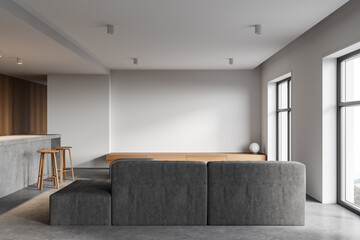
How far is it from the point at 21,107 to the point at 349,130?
8.75m

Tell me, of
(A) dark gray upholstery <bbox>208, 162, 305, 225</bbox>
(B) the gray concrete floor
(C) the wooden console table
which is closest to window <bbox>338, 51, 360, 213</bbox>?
(B) the gray concrete floor

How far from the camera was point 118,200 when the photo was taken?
4020 millimetres

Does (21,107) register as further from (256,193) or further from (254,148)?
(256,193)

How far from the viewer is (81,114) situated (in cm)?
904

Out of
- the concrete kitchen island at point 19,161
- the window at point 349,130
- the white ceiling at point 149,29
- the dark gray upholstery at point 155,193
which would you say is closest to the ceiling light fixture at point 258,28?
the white ceiling at point 149,29

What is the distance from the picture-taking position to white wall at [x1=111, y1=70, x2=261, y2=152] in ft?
30.1

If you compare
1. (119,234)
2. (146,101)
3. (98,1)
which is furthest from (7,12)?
(146,101)

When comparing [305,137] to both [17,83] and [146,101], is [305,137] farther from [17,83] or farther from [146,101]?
[17,83]

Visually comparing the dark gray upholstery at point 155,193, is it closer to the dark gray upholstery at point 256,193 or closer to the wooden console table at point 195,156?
the dark gray upholstery at point 256,193

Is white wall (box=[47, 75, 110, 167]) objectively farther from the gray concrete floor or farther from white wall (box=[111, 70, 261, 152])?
the gray concrete floor

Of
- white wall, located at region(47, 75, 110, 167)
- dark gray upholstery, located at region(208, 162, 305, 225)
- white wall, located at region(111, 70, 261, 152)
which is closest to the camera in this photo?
dark gray upholstery, located at region(208, 162, 305, 225)

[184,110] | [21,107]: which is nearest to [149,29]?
[184,110]

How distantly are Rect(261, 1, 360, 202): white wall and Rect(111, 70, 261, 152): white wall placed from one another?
2667 millimetres

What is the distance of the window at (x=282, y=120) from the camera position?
752cm
